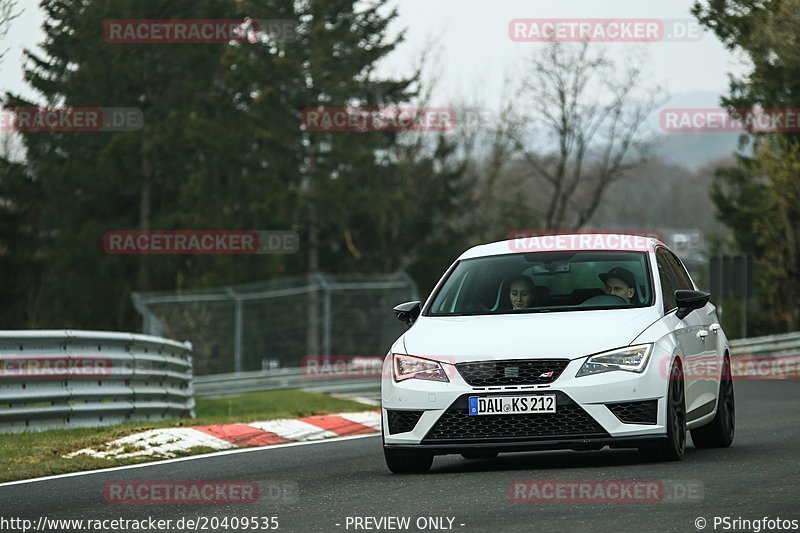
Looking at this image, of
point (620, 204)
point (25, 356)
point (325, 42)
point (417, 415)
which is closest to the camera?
point (417, 415)

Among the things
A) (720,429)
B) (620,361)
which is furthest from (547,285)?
(720,429)

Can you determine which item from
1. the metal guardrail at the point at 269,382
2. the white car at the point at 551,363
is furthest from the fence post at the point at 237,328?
the white car at the point at 551,363

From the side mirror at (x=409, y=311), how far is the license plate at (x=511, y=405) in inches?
54.6

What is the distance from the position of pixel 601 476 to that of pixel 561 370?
2.54ft

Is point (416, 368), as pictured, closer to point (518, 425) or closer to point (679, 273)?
point (518, 425)

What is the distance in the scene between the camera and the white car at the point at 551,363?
9477 millimetres

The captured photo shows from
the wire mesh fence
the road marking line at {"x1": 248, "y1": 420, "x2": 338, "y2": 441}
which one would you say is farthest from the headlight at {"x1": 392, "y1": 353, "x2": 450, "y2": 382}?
the wire mesh fence

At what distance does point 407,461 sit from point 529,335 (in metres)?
1.22

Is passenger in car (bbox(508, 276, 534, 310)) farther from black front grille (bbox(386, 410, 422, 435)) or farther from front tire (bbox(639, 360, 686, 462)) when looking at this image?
black front grille (bbox(386, 410, 422, 435))

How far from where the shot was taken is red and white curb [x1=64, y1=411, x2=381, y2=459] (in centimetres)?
1250

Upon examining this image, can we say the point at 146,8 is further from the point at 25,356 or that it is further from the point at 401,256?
the point at 25,356

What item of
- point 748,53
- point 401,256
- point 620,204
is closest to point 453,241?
point 401,256

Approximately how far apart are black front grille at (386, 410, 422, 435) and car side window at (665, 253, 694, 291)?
2.91 meters

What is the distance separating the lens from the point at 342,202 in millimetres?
51281
